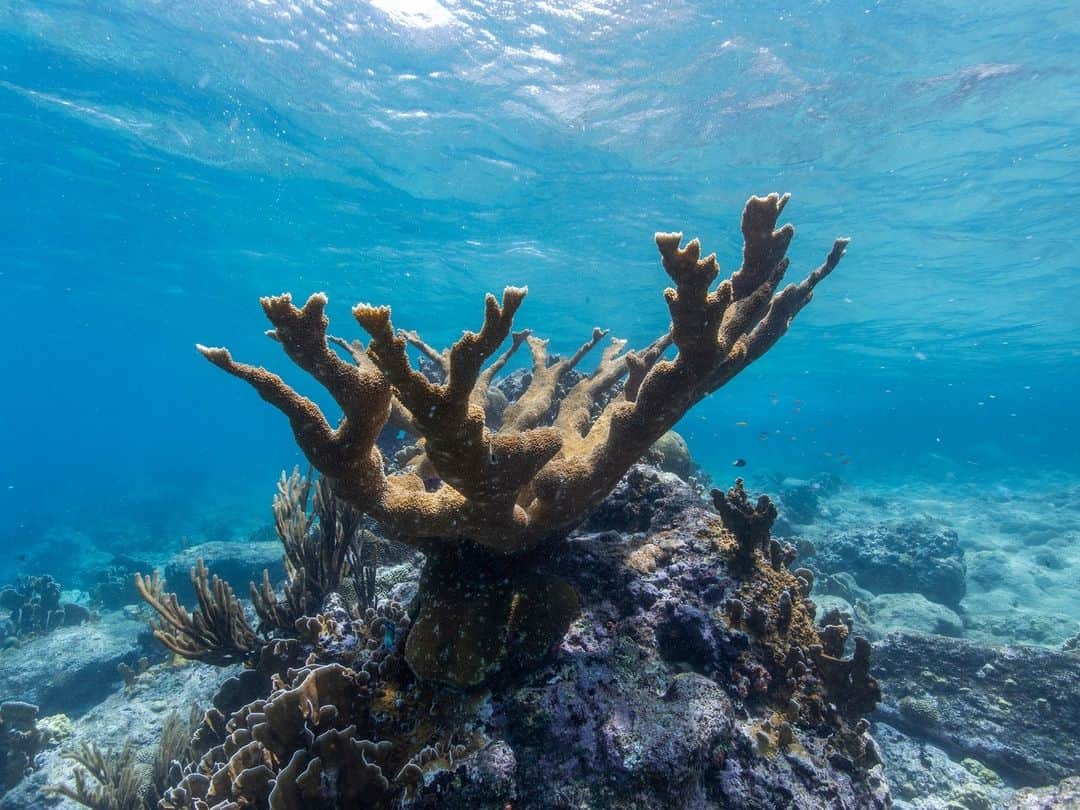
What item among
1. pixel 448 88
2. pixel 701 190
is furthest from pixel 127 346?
pixel 701 190

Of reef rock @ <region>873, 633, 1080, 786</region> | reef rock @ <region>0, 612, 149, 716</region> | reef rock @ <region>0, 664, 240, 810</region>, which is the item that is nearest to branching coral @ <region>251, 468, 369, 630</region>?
reef rock @ <region>0, 664, 240, 810</region>

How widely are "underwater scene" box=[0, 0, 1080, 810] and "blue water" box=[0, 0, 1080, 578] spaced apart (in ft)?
0.48

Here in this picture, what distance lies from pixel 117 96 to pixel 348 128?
25.2 ft

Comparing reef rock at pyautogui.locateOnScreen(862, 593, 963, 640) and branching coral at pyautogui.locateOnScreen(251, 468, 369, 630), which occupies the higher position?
reef rock at pyautogui.locateOnScreen(862, 593, 963, 640)

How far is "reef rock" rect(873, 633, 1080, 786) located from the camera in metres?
5.51

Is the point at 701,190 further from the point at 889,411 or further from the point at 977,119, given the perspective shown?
the point at 889,411

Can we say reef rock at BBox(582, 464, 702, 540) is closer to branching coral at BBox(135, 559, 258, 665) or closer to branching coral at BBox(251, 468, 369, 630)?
branching coral at BBox(251, 468, 369, 630)

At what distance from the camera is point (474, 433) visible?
2.45 meters

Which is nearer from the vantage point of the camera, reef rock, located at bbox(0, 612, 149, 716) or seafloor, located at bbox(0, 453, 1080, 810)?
seafloor, located at bbox(0, 453, 1080, 810)

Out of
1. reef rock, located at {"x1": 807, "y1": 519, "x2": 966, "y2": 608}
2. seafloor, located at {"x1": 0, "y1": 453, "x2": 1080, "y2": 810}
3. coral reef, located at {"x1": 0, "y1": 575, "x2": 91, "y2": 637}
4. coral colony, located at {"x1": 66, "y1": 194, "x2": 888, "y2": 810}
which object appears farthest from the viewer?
coral reef, located at {"x1": 0, "y1": 575, "x2": 91, "y2": 637}

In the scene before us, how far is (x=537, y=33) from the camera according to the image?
14453 mm

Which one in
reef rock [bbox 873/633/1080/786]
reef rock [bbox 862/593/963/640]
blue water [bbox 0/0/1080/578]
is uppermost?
blue water [bbox 0/0/1080/578]

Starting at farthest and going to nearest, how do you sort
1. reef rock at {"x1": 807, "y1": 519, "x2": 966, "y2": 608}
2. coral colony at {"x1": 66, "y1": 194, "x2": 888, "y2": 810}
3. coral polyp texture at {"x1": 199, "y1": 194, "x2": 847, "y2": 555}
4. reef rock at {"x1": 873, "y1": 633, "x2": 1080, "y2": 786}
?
reef rock at {"x1": 807, "y1": 519, "x2": 966, "y2": 608}, reef rock at {"x1": 873, "y1": 633, "x2": 1080, "y2": 786}, coral colony at {"x1": 66, "y1": 194, "x2": 888, "y2": 810}, coral polyp texture at {"x1": 199, "y1": 194, "x2": 847, "y2": 555}

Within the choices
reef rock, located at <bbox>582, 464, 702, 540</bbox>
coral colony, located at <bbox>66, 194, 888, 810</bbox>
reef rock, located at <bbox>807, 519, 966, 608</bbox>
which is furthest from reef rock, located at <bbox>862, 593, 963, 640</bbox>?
coral colony, located at <bbox>66, 194, 888, 810</bbox>
